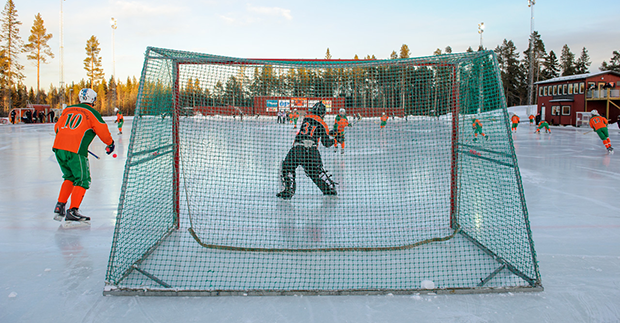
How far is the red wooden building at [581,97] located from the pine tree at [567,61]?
147 feet

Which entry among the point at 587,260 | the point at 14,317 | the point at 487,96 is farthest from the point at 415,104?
the point at 14,317

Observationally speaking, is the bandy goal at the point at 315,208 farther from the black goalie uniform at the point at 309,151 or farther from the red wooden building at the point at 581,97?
the red wooden building at the point at 581,97

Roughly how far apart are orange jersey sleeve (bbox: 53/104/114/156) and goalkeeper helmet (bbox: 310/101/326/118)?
2602mm

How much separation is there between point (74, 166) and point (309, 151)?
9.53 ft

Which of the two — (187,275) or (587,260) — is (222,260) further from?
(587,260)

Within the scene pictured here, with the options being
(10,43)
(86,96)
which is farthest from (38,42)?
(86,96)

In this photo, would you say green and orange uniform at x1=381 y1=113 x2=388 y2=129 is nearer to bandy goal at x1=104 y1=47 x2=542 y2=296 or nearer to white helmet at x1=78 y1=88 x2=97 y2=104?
bandy goal at x1=104 y1=47 x2=542 y2=296

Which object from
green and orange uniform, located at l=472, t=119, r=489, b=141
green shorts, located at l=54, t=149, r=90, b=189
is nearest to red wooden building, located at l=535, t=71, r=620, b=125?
green and orange uniform, located at l=472, t=119, r=489, b=141

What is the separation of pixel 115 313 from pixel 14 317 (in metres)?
0.61

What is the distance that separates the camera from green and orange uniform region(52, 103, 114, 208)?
427cm

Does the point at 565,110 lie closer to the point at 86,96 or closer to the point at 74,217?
the point at 86,96

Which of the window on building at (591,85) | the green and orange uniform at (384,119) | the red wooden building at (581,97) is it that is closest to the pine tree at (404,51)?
the red wooden building at (581,97)

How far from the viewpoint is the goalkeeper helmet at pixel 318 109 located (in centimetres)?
534

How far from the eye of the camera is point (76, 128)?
4277 millimetres
